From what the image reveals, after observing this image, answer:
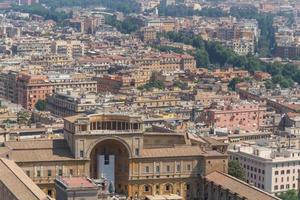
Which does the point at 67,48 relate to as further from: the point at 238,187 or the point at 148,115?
the point at 238,187

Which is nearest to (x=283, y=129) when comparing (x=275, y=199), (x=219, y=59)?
(x=275, y=199)

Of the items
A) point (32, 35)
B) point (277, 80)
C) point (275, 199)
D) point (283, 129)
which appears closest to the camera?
point (275, 199)

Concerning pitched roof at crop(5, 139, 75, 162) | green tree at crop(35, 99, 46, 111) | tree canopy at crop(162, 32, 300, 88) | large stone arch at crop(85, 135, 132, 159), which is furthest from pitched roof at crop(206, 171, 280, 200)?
tree canopy at crop(162, 32, 300, 88)

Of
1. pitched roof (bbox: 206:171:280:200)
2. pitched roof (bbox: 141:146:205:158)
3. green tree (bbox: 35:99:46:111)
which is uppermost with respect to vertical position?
pitched roof (bbox: 141:146:205:158)

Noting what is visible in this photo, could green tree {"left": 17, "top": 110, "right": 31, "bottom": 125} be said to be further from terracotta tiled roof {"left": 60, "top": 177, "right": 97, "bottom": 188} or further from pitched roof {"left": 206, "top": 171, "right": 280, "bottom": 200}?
terracotta tiled roof {"left": 60, "top": 177, "right": 97, "bottom": 188}

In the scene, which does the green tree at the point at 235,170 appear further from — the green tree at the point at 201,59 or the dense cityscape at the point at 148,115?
the green tree at the point at 201,59

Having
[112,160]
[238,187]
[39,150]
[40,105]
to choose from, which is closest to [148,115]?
[40,105]

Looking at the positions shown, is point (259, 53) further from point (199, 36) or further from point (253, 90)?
point (253, 90)
